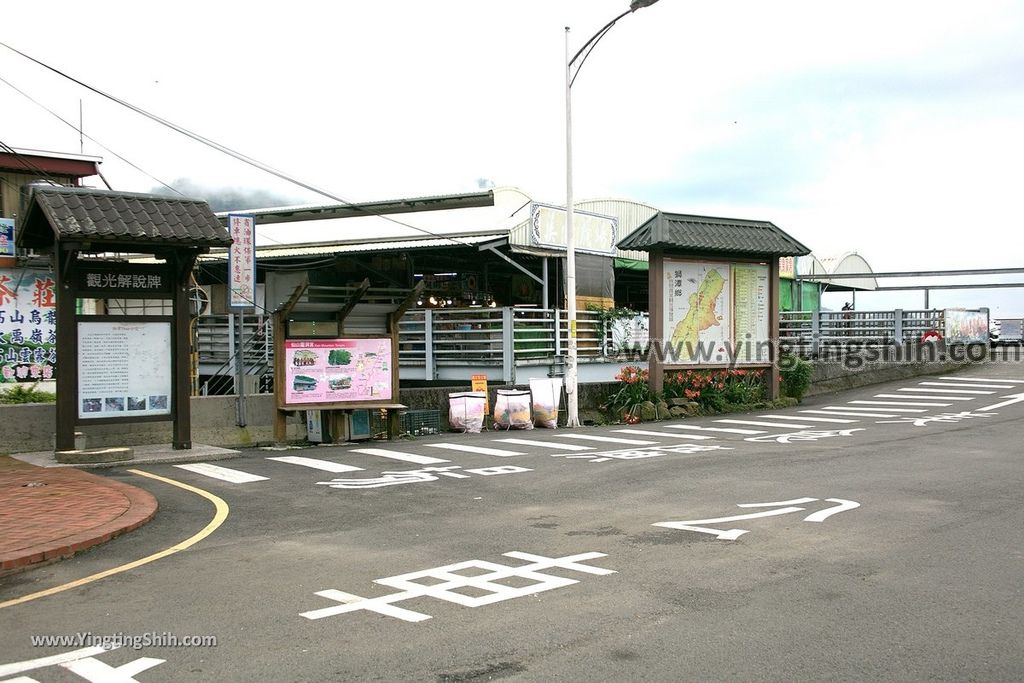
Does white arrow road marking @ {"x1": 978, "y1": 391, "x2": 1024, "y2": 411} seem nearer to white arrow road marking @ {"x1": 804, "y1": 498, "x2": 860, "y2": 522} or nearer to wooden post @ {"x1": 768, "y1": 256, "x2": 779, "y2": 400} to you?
wooden post @ {"x1": 768, "y1": 256, "x2": 779, "y2": 400}

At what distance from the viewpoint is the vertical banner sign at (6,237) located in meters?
17.5

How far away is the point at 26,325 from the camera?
1764 centimetres

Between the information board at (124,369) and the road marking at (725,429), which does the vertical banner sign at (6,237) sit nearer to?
the information board at (124,369)

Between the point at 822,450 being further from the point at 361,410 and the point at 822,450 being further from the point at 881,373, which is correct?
the point at 881,373

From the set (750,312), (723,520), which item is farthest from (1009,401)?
(723,520)

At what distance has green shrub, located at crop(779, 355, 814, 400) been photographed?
84.7 feet

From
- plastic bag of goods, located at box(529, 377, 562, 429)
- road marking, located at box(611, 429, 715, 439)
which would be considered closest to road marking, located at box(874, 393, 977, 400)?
road marking, located at box(611, 429, 715, 439)

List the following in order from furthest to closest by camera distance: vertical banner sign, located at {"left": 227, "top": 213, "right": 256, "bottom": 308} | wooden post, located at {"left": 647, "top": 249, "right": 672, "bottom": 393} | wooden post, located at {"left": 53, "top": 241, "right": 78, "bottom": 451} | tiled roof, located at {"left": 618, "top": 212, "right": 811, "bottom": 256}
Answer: wooden post, located at {"left": 647, "top": 249, "right": 672, "bottom": 393}
tiled roof, located at {"left": 618, "top": 212, "right": 811, "bottom": 256}
vertical banner sign, located at {"left": 227, "top": 213, "right": 256, "bottom": 308}
wooden post, located at {"left": 53, "top": 241, "right": 78, "bottom": 451}

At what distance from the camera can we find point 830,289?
160ft

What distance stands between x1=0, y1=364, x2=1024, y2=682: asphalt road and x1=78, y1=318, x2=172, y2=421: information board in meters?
1.66

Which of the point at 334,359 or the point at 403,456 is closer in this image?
the point at 403,456

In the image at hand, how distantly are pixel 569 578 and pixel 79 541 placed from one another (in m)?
4.54

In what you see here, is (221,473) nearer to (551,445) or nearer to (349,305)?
(349,305)

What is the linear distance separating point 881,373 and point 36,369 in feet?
78.4
